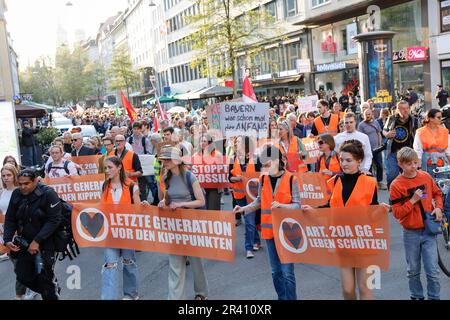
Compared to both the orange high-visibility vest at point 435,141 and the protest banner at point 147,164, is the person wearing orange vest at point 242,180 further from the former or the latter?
the protest banner at point 147,164

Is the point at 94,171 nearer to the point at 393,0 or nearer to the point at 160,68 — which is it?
the point at 393,0

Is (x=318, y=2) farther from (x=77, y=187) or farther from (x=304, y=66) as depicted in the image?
(x=77, y=187)

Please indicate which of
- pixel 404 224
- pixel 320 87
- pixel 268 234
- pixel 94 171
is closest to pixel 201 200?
pixel 268 234

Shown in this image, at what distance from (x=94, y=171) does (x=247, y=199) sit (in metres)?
3.73

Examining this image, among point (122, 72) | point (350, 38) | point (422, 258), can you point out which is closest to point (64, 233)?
point (422, 258)

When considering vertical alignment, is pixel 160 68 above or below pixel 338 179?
above

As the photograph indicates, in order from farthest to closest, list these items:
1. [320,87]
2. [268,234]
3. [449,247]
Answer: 1. [320,87]
2. [449,247]
3. [268,234]

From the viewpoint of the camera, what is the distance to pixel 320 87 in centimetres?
3603

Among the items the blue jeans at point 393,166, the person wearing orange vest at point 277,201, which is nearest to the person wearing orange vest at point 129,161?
the person wearing orange vest at point 277,201

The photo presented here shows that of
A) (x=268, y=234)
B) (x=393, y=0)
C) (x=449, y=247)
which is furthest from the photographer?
(x=393, y=0)

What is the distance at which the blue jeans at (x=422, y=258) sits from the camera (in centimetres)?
521

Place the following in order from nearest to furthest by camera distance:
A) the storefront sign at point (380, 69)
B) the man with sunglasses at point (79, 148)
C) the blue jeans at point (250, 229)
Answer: the blue jeans at point (250, 229)
the man with sunglasses at point (79, 148)
the storefront sign at point (380, 69)

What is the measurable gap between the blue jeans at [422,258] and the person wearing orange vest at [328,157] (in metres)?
2.29

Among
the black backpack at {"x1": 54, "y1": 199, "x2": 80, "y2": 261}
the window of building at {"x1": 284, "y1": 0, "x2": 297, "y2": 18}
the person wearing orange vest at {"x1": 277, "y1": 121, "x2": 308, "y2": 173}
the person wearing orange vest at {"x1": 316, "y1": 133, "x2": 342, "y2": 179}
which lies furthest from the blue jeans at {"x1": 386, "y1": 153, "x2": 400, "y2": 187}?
the window of building at {"x1": 284, "y1": 0, "x2": 297, "y2": 18}
